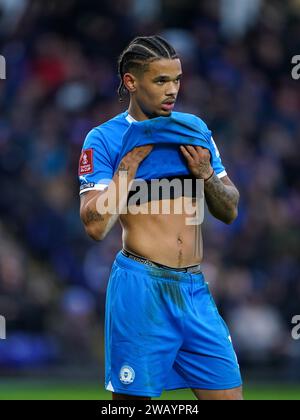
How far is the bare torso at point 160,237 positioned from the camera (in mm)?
4914

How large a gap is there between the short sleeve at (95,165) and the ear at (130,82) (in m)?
0.24

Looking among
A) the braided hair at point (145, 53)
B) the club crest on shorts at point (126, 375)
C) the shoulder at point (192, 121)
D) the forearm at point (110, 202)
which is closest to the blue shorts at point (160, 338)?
the club crest on shorts at point (126, 375)

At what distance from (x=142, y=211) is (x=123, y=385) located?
2.59 feet

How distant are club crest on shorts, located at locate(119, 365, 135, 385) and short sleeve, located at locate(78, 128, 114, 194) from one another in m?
0.81

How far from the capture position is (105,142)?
194 inches

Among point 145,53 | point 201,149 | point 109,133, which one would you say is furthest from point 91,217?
point 145,53

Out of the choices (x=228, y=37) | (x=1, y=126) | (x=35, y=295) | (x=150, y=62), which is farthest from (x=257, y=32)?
(x=150, y=62)

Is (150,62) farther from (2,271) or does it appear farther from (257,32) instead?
(257,32)

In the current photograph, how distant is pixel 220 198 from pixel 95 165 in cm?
59

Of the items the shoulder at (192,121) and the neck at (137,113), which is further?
the neck at (137,113)

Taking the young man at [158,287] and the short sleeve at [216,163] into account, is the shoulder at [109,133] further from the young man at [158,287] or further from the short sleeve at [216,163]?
the short sleeve at [216,163]

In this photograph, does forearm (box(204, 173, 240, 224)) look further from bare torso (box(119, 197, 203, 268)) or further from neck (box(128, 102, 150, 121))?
neck (box(128, 102, 150, 121))

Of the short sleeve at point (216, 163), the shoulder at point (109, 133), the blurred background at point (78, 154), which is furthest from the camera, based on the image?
the blurred background at point (78, 154)

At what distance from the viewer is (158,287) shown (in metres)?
4.89
